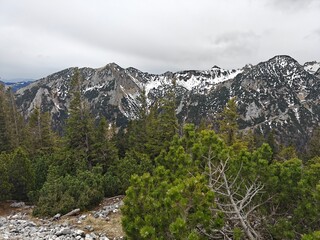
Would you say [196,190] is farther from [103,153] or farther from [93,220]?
[103,153]

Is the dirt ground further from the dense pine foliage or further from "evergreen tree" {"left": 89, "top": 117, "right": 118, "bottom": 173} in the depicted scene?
"evergreen tree" {"left": 89, "top": 117, "right": 118, "bottom": 173}

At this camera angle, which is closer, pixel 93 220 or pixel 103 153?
pixel 93 220

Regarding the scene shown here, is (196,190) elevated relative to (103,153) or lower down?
elevated

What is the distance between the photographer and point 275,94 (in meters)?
199

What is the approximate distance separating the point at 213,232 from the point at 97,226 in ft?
27.0

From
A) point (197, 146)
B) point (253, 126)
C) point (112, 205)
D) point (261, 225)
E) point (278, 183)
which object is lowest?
point (253, 126)

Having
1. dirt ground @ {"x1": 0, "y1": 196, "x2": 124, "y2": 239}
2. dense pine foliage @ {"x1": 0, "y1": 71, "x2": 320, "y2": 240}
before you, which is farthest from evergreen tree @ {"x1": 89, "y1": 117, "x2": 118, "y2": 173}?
dirt ground @ {"x1": 0, "y1": 196, "x2": 124, "y2": 239}

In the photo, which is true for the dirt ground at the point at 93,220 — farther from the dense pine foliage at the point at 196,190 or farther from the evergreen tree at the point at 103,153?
the evergreen tree at the point at 103,153

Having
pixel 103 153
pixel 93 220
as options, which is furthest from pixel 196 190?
pixel 103 153

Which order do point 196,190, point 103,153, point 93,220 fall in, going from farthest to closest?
1. point 103,153
2. point 93,220
3. point 196,190

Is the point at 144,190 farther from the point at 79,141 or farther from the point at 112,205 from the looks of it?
the point at 79,141

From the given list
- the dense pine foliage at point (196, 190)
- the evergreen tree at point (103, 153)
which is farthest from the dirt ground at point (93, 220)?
the evergreen tree at point (103, 153)

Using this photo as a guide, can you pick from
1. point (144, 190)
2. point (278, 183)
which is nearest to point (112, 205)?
point (144, 190)

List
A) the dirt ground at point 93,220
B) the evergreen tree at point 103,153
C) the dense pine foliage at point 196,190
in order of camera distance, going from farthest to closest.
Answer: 1. the evergreen tree at point 103,153
2. the dirt ground at point 93,220
3. the dense pine foliage at point 196,190
